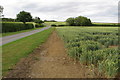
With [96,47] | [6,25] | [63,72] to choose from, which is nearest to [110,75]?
[63,72]

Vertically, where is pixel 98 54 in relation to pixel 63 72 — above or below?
above

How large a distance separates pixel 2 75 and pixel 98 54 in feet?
12.3

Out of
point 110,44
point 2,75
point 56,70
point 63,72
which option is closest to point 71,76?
point 63,72

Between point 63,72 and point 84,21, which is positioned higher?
point 84,21

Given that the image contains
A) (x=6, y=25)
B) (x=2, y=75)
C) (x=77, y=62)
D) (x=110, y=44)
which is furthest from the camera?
(x=6, y=25)

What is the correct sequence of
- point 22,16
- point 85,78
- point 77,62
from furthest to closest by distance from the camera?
1. point 22,16
2. point 77,62
3. point 85,78

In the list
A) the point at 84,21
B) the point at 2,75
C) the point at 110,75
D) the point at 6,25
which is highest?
the point at 84,21

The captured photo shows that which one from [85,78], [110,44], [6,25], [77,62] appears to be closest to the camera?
[85,78]

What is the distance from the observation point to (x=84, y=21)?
6994 centimetres

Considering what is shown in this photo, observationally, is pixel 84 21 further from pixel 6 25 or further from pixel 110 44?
pixel 110 44

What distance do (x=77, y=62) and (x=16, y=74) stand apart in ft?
9.34

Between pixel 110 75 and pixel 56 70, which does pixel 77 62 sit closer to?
pixel 56 70

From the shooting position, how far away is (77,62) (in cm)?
557

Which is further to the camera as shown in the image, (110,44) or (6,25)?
(6,25)
